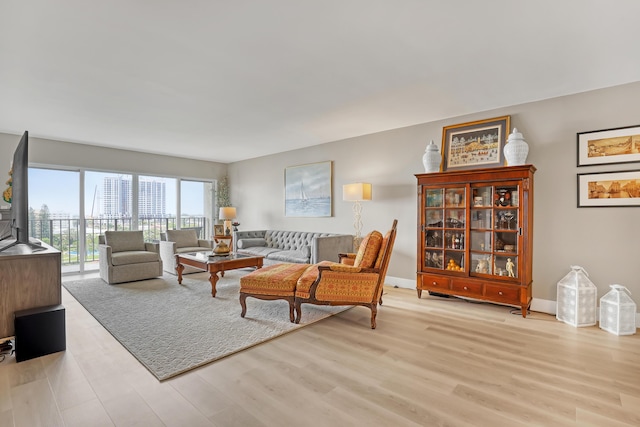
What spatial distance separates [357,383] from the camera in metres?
2.17

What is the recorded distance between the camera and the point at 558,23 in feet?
7.39

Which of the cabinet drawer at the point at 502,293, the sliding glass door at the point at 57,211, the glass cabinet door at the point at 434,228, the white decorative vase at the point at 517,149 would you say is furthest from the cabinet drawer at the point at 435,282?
the sliding glass door at the point at 57,211

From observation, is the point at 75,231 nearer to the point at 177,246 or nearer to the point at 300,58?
the point at 177,246

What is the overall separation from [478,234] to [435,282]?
84 centimetres

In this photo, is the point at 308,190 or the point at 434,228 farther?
the point at 308,190

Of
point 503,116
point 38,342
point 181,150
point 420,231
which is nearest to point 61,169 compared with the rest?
point 181,150

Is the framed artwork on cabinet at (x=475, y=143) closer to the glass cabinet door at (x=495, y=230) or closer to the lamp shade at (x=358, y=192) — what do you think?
the glass cabinet door at (x=495, y=230)

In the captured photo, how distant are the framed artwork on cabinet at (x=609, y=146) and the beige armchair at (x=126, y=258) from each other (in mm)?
6287

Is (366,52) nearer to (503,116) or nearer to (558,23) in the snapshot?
(558,23)

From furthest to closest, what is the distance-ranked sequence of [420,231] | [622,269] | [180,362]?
[420,231], [622,269], [180,362]

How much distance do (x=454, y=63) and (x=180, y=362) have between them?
3.47 meters

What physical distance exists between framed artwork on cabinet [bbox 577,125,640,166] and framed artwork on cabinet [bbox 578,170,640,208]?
0.14 meters

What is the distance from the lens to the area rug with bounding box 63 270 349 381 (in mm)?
2586

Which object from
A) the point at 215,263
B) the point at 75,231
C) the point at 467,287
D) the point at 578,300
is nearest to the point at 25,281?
the point at 215,263
